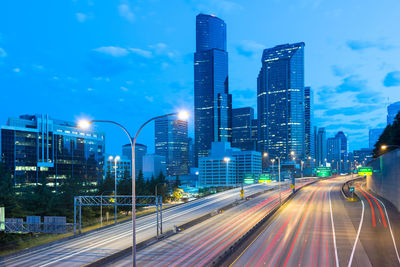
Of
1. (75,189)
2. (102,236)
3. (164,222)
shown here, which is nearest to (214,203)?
(164,222)

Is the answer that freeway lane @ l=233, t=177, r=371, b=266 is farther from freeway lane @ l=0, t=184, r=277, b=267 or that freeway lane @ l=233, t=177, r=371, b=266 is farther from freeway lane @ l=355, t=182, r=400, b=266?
freeway lane @ l=0, t=184, r=277, b=267

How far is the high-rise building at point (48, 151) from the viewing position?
4673 inches

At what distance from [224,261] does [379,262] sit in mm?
13260

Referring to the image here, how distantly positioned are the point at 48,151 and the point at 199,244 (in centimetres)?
11327

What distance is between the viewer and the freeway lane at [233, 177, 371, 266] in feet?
92.1

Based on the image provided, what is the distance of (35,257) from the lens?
31.9 m

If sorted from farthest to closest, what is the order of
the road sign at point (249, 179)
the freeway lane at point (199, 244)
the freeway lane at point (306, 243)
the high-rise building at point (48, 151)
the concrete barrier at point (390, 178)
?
the high-rise building at point (48, 151) → the road sign at point (249, 179) → the concrete barrier at point (390, 178) → the freeway lane at point (199, 244) → the freeway lane at point (306, 243)

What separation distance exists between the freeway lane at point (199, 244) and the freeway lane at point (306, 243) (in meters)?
3.44

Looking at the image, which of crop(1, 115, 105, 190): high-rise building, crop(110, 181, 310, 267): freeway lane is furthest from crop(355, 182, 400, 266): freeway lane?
crop(1, 115, 105, 190): high-rise building

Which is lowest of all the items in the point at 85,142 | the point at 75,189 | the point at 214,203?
the point at 214,203

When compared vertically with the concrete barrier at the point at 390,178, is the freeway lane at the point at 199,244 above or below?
below

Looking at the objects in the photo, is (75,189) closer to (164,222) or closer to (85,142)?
(164,222)

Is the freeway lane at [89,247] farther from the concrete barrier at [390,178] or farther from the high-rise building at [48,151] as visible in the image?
the high-rise building at [48,151]

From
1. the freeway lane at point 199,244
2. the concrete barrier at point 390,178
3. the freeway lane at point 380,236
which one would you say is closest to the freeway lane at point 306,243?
the freeway lane at point 380,236
